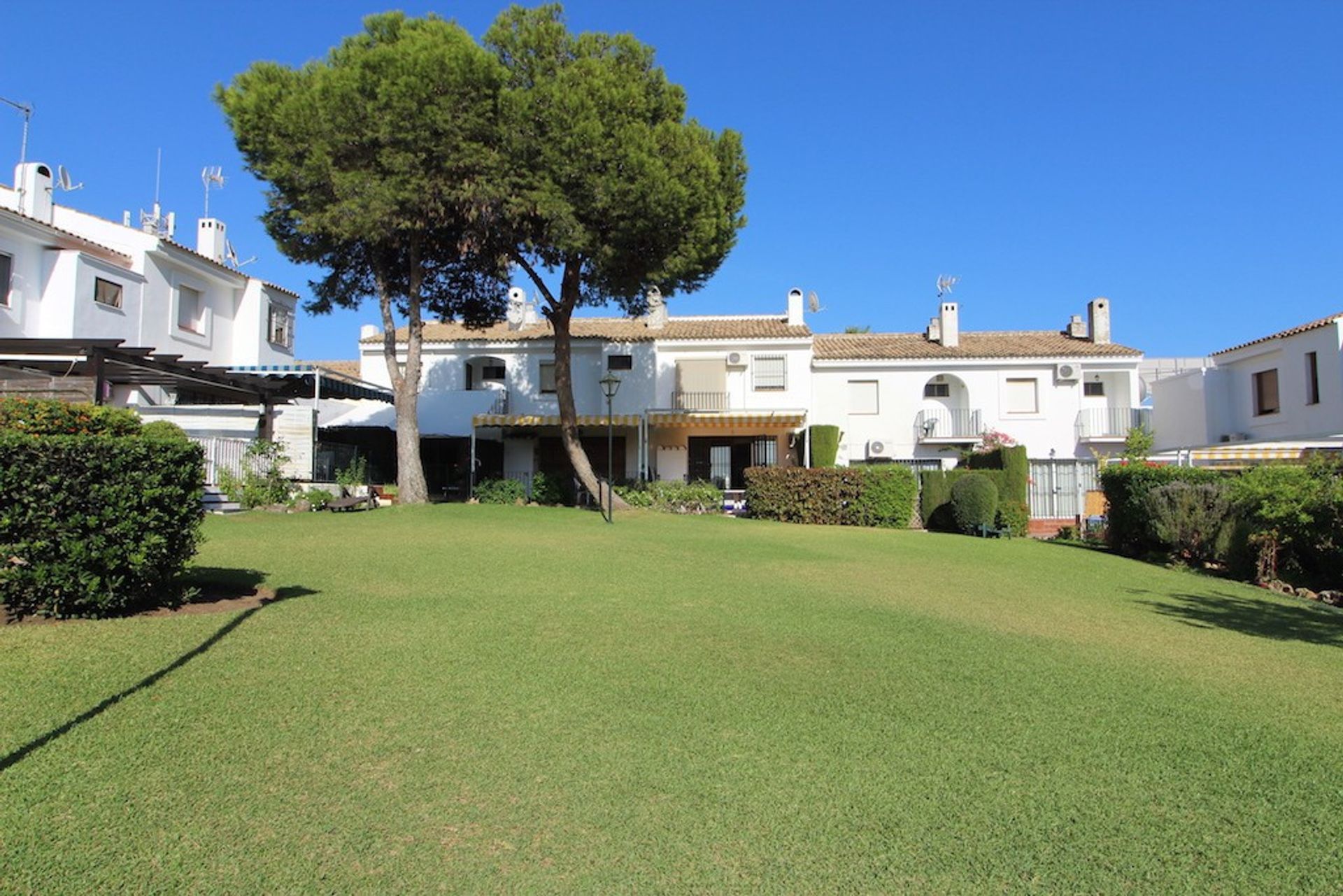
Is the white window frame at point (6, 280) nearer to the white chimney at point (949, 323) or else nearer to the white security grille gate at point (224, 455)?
the white security grille gate at point (224, 455)

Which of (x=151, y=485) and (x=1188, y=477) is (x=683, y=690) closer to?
(x=151, y=485)

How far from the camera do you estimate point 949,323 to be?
3181 cm

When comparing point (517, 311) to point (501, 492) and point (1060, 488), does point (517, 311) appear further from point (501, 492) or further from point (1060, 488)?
point (1060, 488)

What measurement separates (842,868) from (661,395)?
87.2 feet

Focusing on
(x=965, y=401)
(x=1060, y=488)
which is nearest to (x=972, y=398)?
(x=965, y=401)

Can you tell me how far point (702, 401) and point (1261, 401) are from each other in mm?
18496

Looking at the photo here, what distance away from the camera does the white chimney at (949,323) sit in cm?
3181

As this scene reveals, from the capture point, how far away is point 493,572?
952 centimetres

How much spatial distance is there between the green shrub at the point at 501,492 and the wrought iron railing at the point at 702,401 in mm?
7029

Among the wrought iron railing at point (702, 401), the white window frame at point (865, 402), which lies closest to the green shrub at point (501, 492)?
the wrought iron railing at point (702, 401)

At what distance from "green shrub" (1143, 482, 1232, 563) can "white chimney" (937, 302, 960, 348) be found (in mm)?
17423

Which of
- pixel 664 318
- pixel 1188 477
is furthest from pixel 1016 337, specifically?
pixel 1188 477

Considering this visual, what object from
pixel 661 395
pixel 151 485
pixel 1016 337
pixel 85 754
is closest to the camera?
pixel 85 754

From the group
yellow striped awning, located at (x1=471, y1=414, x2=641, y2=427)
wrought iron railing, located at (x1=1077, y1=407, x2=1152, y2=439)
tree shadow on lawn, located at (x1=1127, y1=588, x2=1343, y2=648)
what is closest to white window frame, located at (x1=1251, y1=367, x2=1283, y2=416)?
wrought iron railing, located at (x1=1077, y1=407, x2=1152, y2=439)
